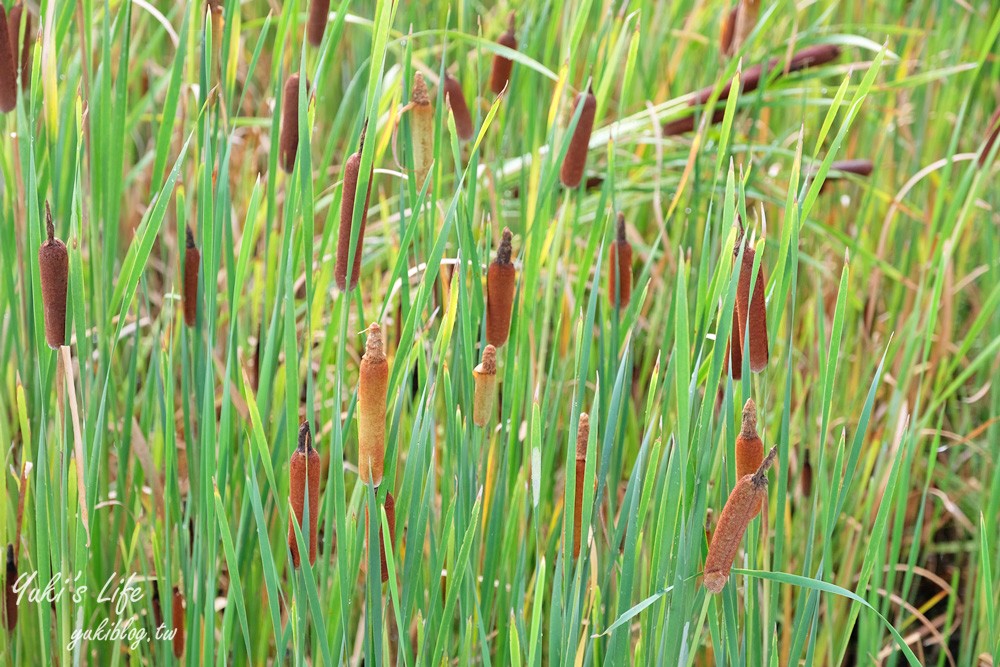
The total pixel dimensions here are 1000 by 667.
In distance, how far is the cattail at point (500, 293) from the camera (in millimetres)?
735

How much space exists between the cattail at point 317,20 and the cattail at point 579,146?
0.78ft

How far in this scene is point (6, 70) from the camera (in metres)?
0.87

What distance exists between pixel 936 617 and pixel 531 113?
102cm

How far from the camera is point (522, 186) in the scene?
1038mm

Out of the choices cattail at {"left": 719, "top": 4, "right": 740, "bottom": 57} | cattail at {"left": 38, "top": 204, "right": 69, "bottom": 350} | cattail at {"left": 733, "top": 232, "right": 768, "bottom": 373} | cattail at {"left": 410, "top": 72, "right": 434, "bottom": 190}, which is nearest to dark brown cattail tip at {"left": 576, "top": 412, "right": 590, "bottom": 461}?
cattail at {"left": 733, "top": 232, "right": 768, "bottom": 373}

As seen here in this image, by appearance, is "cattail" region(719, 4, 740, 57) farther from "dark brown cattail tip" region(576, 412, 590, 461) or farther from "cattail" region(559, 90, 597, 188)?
"dark brown cattail tip" region(576, 412, 590, 461)

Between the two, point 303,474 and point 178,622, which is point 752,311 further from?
point 178,622

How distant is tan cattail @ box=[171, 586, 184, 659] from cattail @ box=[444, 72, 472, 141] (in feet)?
1.59

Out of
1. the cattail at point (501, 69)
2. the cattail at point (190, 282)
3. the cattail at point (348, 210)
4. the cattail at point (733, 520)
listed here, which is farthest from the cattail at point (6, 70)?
the cattail at point (733, 520)

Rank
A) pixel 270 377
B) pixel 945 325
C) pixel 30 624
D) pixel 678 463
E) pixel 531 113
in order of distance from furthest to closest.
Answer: pixel 945 325 → pixel 531 113 → pixel 30 624 → pixel 270 377 → pixel 678 463

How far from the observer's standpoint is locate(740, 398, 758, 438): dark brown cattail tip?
24.4 inches

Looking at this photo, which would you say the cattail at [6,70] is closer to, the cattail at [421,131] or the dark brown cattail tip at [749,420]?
the cattail at [421,131]

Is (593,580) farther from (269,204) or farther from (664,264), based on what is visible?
(664,264)

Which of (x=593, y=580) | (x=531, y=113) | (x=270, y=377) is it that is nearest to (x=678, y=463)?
(x=593, y=580)
